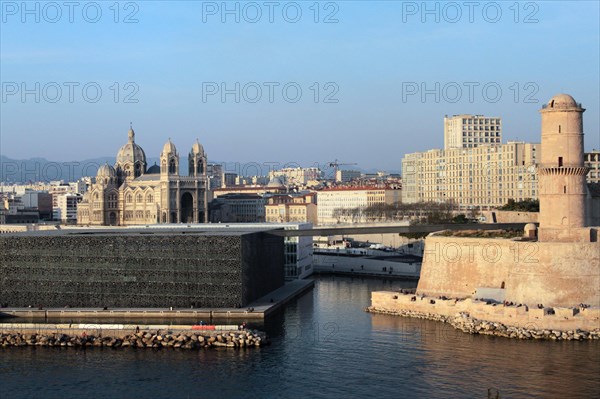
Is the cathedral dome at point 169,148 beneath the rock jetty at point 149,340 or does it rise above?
above

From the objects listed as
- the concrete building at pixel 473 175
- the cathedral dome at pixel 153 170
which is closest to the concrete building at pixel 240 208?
the cathedral dome at pixel 153 170

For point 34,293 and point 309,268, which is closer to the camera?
point 34,293

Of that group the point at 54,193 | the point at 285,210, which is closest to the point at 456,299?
the point at 285,210

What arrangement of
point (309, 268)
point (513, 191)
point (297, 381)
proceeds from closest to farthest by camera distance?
point (297, 381) → point (309, 268) → point (513, 191)

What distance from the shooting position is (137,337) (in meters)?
37.8

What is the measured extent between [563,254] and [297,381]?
14.6 meters

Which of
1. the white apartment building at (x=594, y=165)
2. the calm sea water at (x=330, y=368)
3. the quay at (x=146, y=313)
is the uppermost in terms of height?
the white apartment building at (x=594, y=165)

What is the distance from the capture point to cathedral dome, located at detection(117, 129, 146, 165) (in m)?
113

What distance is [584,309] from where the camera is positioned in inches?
1496

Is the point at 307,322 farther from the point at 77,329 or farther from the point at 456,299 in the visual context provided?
the point at 77,329

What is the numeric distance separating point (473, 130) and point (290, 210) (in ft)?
76.9

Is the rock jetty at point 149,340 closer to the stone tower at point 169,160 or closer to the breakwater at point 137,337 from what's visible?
the breakwater at point 137,337

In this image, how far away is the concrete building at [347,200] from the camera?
111 m

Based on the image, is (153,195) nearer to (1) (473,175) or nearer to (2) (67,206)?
(1) (473,175)
